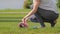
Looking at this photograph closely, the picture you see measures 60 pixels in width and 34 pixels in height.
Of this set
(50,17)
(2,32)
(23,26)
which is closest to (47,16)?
(50,17)

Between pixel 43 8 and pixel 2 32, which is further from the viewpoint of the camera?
pixel 43 8

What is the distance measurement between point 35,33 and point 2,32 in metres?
0.59

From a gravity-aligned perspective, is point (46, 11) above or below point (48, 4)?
below

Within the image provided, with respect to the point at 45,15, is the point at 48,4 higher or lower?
higher

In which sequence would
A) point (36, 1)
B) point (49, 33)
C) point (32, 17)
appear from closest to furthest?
point (49, 33)
point (36, 1)
point (32, 17)

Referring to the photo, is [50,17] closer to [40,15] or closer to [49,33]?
[40,15]

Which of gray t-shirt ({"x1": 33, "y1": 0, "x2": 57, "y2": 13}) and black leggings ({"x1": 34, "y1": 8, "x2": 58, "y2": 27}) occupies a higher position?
gray t-shirt ({"x1": 33, "y1": 0, "x2": 57, "y2": 13})

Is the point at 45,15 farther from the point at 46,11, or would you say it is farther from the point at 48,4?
the point at 48,4

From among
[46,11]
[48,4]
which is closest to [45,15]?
[46,11]

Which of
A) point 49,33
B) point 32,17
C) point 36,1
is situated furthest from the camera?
point 32,17

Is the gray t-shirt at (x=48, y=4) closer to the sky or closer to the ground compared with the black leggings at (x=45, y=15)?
closer to the sky

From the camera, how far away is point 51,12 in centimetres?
529

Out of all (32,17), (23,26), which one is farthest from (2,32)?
(32,17)

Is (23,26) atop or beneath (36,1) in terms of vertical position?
beneath
